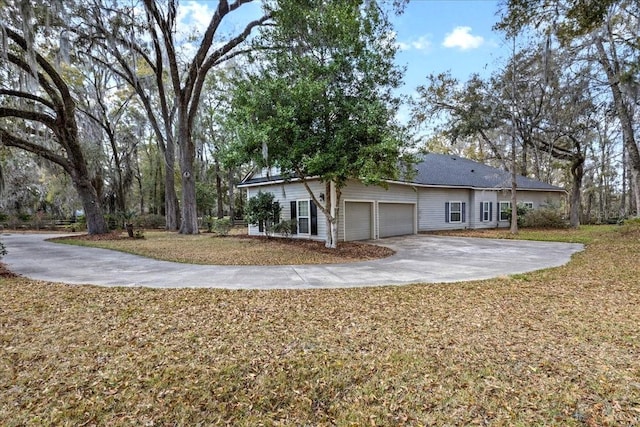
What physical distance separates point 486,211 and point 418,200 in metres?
5.92

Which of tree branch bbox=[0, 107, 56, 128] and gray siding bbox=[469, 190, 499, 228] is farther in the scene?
gray siding bbox=[469, 190, 499, 228]

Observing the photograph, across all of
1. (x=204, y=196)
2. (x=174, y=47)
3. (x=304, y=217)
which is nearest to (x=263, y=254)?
(x=304, y=217)

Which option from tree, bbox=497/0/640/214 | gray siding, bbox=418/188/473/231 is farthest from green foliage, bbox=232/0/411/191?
gray siding, bbox=418/188/473/231

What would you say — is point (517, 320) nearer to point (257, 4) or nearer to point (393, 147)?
point (393, 147)

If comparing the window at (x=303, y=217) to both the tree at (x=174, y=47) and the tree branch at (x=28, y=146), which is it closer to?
the tree at (x=174, y=47)

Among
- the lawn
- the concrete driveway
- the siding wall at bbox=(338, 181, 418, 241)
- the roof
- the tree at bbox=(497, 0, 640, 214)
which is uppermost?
the tree at bbox=(497, 0, 640, 214)

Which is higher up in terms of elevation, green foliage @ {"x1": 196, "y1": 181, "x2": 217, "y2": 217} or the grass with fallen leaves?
green foliage @ {"x1": 196, "y1": 181, "x2": 217, "y2": 217}

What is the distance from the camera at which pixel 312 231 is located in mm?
13492

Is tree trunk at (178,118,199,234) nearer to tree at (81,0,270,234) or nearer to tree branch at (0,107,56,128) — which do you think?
tree at (81,0,270,234)

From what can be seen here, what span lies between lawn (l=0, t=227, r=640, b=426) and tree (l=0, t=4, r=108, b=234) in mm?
11231

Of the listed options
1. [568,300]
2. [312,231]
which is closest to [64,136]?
[312,231]

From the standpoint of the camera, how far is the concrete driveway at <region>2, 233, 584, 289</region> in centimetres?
626

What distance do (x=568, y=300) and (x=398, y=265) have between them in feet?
11.8

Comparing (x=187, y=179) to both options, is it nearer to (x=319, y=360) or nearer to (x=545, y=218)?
(x=319, y=360)
